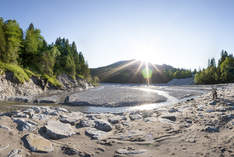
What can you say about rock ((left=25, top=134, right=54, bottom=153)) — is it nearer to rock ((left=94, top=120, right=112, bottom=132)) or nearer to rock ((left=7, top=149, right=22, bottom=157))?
rock ((left=7, top=149, right=22, bottom=157))

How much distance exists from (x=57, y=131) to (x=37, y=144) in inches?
38.1

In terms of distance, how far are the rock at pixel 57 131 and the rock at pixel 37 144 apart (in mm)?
475

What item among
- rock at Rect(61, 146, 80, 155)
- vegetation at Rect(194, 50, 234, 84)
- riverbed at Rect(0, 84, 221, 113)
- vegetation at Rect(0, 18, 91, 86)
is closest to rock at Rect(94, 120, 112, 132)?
rock at Rect(61, 146, 80, 155)

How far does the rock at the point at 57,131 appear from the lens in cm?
451

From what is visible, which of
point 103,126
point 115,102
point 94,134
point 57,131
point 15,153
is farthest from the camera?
point 115,102

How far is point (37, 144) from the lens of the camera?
3.77 meters

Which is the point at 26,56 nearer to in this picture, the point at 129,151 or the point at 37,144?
the point at 37,144

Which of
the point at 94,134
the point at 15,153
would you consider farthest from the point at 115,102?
the point at 15,153

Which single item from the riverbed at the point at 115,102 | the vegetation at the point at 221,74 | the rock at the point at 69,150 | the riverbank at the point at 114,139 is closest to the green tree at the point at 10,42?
the riverbed at the point at 115,102

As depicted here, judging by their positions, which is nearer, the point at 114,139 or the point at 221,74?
the point at 114,139

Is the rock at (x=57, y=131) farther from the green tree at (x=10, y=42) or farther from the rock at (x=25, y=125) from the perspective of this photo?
the green tree at (x=10, y=42)

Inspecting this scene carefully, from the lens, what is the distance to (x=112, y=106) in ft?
43.5

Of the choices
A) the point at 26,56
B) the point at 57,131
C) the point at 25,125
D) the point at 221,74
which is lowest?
the point at 57,131

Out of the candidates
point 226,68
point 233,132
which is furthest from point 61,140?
point 226,68
